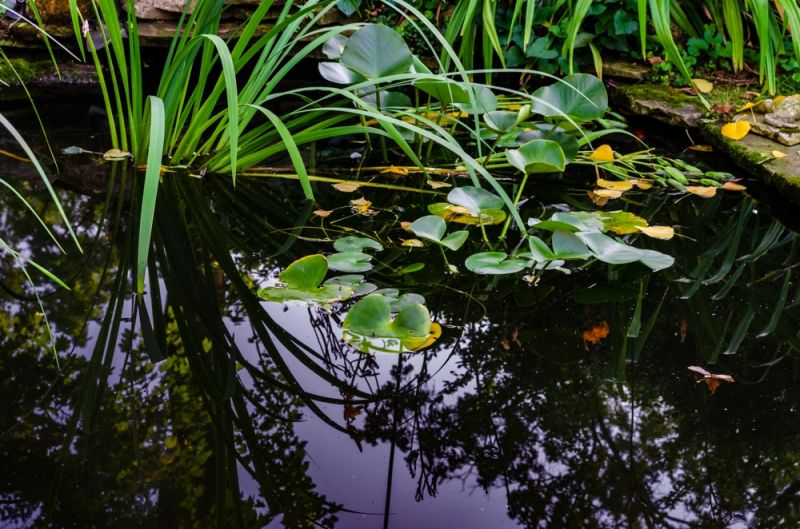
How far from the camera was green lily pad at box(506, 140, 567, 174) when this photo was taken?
6.52 feet

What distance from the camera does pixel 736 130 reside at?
2.57 meters

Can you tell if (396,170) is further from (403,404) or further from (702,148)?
(403,404)

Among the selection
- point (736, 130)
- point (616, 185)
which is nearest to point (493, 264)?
point (616, 185)

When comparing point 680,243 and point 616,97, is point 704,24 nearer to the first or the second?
point 616,97

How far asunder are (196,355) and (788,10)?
221 cm

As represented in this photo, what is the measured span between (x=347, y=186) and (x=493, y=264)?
727 millimetres

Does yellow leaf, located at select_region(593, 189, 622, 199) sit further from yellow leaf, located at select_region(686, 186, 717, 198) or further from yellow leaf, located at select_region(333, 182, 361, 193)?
yellow leaf, located at select_region(333, 182, 361, 193)

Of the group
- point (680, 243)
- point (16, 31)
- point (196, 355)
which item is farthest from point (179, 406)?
point (16, 31)

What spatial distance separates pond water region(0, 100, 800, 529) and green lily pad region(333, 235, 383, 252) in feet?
0.13

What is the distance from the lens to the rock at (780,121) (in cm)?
252

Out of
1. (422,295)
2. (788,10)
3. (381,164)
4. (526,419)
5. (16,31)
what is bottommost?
(526,419)

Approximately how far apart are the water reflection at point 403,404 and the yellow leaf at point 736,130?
35.6 inches

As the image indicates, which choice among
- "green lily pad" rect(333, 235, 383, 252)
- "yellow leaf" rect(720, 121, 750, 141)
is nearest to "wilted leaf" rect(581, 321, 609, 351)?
"green lily pad" rect(333, 235, 383, 252)

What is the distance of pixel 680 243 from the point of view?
1.94 m
